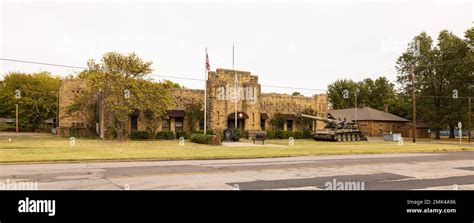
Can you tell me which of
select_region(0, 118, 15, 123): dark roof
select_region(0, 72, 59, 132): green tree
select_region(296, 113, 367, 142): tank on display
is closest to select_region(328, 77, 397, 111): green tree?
select_region(296, 113, 367, 142): tank on display

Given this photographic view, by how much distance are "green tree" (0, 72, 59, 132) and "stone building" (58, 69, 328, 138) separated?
74.0ft

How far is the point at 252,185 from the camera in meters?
8.98

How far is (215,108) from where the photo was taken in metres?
43.3

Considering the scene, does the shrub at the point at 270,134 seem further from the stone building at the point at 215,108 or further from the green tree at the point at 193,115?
the green tree at the point at 193,115

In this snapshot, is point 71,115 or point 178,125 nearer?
point 71,115

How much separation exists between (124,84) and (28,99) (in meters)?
32.4

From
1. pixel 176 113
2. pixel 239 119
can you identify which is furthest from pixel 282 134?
pixel 176 113

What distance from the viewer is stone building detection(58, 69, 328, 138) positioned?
39625 millimetres

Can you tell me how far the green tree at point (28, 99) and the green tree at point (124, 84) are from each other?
2948 cm

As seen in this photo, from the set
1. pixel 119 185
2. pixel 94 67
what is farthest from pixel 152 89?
pixel 119 185

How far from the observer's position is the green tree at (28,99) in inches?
2295

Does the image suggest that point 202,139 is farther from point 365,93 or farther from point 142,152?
point 365,93

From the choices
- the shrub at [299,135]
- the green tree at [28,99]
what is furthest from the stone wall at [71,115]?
the shrub at [299,135]
